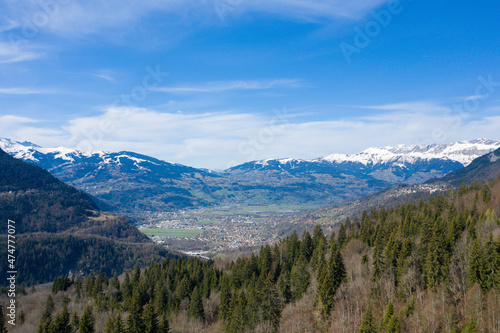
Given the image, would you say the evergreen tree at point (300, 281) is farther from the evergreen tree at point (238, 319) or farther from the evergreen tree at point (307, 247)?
the evergreen tree at point (307, 247)

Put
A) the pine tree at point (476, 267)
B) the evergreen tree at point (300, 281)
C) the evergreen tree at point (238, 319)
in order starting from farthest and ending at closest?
the evergreen tree at point (300, 281) → the evergreen tree at point (238, 319) → the pine tree at point (476, 267)

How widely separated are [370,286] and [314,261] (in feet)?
66.9

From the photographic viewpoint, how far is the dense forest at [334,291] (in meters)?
41.3

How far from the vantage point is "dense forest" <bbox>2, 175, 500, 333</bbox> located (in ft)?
135

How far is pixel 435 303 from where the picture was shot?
137ft

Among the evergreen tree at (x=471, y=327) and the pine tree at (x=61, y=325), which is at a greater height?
the evergreen tree at (x=471, y=327)

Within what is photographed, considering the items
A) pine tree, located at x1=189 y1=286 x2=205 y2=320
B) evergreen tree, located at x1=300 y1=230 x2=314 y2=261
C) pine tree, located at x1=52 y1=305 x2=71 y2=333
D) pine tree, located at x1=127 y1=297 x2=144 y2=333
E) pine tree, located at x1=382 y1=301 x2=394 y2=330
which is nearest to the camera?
pine tree, located at x1=382 y1=301 x2=394 y2=330

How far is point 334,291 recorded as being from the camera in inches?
2085

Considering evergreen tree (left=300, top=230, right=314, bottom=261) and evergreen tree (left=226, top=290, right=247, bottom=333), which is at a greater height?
evergreen tree (left=300, top=230, right=314, bottom=261)

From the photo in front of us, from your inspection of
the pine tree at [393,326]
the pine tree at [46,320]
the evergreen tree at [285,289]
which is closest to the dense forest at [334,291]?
the pine tree at [393,326]

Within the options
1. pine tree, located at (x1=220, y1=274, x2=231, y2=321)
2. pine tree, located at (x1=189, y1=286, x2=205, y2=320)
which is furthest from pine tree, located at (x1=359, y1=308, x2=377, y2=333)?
pine tree, located at (x1=189, y1=286, x2=205, y2=320)

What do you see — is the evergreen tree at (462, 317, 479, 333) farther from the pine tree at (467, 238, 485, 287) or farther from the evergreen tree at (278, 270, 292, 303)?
the evergreen tree at (278, 270, 292, 303)

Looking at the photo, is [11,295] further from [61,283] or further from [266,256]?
[266,256]

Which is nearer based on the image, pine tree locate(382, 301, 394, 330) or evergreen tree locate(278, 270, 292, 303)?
pine tree locate(382, 301, 394, 330)
